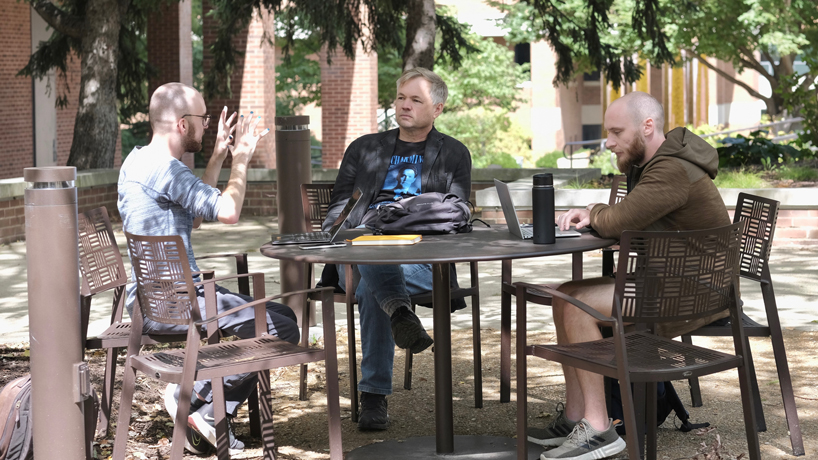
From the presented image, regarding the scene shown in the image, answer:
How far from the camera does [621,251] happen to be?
313 cm

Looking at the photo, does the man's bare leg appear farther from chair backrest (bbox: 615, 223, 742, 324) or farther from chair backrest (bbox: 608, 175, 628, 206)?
chair backrest (bbox: 608, 175, 628, 206)

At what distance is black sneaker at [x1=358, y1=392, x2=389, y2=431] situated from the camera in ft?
13.9

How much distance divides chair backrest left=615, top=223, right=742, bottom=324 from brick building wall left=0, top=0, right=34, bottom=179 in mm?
17416

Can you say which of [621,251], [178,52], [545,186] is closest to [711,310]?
[621,251]

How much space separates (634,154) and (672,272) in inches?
29.8

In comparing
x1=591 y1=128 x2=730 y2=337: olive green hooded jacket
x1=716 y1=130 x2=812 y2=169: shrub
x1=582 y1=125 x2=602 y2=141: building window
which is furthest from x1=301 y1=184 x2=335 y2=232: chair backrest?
x1=582 y1=125 x2=602 y2=141: building window

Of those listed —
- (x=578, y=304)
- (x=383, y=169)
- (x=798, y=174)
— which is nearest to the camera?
(x=578, y=304)

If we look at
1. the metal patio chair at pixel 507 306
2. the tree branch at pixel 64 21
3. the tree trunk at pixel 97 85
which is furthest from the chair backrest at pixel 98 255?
the tree branch at pixel 64 21

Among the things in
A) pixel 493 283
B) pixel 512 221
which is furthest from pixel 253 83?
pixel 512 221

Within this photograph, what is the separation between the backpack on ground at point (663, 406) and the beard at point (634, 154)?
0.89m

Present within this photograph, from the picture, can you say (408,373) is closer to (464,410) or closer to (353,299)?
(464,410)

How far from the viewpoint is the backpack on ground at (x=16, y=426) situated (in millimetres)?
3322

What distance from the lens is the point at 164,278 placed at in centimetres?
332

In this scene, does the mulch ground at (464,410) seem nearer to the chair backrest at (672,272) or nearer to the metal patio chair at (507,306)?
the metal patio chair at (507,306)
